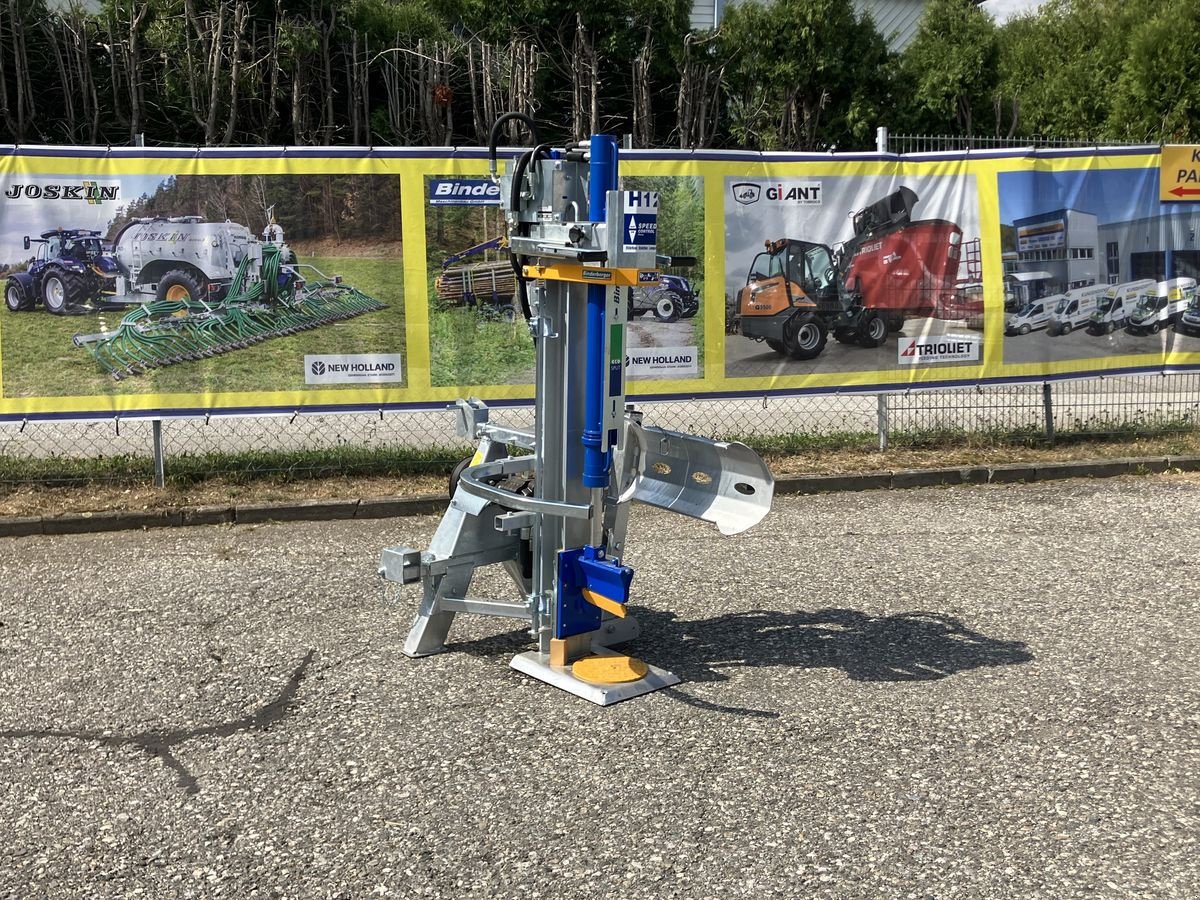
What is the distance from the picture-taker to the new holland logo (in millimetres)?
9516

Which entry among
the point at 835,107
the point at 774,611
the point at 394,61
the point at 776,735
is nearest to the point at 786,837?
the point at 776,735

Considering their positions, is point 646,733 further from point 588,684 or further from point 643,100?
point 643,100

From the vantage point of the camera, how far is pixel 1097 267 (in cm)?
1034

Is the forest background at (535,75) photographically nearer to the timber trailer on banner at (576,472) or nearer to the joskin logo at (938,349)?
the joskin logo at (938,349)

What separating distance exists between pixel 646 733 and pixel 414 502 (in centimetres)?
419

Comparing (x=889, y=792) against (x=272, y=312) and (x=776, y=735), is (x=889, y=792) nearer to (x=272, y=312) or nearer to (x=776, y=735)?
(x=776, y=735)

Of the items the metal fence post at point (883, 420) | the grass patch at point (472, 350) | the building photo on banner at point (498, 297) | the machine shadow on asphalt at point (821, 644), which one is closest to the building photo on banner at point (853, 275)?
the metal fence post at point (883, 420)

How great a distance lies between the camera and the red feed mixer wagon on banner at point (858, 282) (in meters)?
9.71

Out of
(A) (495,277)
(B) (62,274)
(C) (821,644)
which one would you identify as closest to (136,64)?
(B) (62,274)

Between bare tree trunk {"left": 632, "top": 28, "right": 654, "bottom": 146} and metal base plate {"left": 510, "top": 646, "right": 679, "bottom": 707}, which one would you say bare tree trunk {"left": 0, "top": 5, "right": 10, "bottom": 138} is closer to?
bare tree trunk {"left": 632, "top": 28, "right": 654, "bottom": 146}

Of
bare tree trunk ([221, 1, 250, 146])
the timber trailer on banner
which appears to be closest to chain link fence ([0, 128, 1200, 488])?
the timber trailer on banner

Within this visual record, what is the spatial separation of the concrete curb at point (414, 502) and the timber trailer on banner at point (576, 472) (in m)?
2.77

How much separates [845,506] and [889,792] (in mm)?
4645

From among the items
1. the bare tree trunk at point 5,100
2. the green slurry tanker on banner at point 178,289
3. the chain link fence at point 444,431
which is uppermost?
the bare tree trunk at point 5,100
